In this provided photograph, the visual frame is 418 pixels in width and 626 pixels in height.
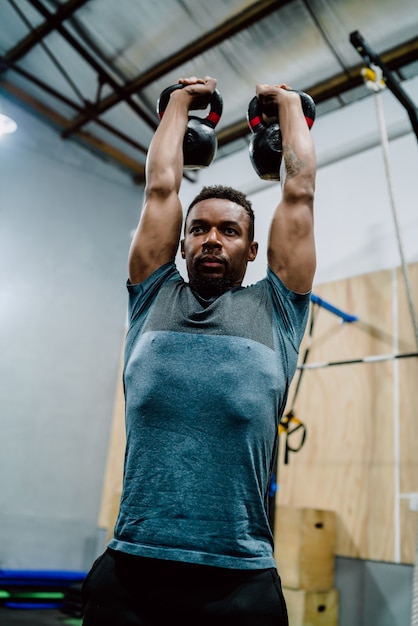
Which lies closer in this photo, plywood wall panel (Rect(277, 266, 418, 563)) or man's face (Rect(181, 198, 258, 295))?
man's face (Rect(181, 198, 258, 295))

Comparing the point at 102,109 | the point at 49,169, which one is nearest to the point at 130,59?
the point at 102,109

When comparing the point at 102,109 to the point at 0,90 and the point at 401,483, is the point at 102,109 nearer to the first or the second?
the point at 0,90

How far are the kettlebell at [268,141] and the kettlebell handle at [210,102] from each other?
0.12 meters

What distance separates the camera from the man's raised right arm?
143cm

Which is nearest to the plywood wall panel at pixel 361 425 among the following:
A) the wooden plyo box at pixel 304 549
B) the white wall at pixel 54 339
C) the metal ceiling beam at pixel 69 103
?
the wooden plyo box at pixel 304 549

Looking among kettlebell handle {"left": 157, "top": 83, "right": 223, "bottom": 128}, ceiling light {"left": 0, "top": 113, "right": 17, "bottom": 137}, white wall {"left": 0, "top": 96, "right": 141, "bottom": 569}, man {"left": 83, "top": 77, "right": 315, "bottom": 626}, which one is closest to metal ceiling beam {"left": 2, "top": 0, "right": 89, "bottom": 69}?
white wall {"left": 0, "top": 96, "right": 141, "bottom": 569}

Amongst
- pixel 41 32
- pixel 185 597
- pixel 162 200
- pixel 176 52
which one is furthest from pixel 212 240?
pixel 41 32

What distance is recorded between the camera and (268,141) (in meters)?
1.64

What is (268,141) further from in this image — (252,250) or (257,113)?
(252,250)

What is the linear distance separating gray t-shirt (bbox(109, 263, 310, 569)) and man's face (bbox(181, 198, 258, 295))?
0.11 meters

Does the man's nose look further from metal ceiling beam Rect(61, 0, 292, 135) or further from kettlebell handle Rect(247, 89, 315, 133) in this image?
metal ceiling beam Rect(61, 0, 292, 135)

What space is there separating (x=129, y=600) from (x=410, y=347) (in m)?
2.75

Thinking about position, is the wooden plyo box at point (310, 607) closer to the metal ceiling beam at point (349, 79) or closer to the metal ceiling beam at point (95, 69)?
the metal ceiling beam at point (349, 79)

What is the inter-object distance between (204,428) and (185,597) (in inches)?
12.9
